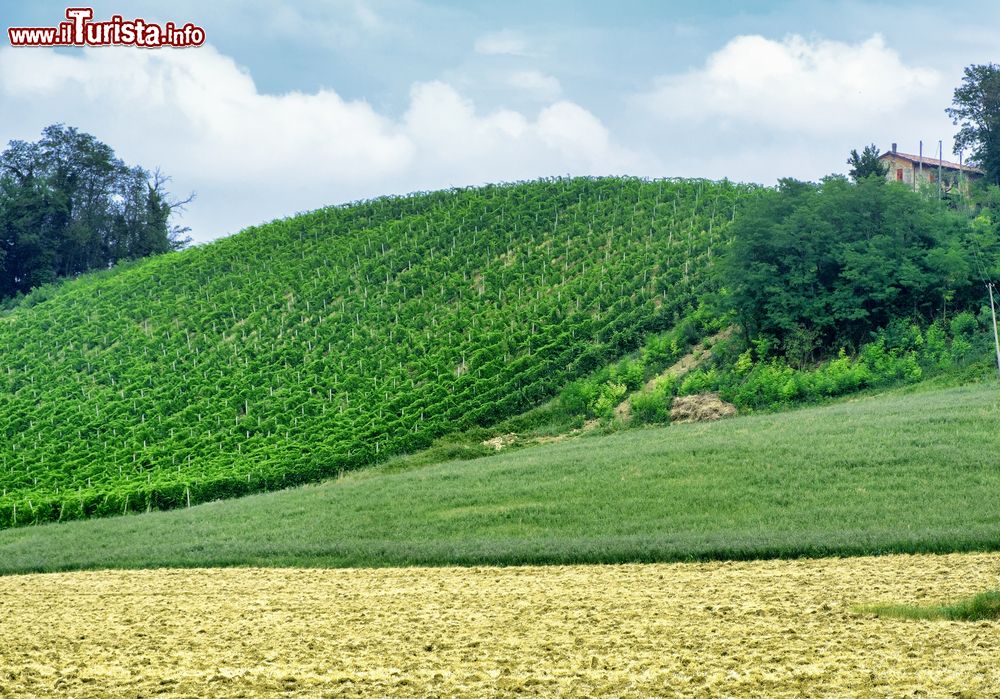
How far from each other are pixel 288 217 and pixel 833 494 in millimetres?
51648

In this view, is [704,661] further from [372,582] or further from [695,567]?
[372,582]

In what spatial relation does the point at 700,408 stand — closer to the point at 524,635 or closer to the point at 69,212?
the point at 524,635

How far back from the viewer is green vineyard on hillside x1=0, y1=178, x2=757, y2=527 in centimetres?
3759

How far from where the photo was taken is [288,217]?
68.9 meters

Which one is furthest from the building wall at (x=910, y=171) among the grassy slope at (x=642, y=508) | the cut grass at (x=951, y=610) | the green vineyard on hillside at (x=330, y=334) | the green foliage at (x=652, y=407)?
the cut grass at (x=951, y=610)

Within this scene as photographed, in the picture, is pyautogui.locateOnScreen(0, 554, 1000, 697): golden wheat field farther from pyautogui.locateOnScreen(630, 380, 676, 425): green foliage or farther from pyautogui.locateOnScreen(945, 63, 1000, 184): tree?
pyautogui.locateOnScreen(945, 63, 1000, 184): tree

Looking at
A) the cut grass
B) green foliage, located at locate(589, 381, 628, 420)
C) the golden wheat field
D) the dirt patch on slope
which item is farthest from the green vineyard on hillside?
the cut grass

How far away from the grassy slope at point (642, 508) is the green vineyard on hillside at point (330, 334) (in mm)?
7627

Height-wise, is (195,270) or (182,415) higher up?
(195,270)

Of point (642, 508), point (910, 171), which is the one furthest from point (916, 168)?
point (642, 508)

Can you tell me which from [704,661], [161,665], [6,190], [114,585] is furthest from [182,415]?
[6,190]

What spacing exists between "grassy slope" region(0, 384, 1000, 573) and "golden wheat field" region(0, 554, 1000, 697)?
1.80 metres

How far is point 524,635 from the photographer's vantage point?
12406mm

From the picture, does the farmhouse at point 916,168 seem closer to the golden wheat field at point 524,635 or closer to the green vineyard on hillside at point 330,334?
the green vineyard on hillside at point 330,334
